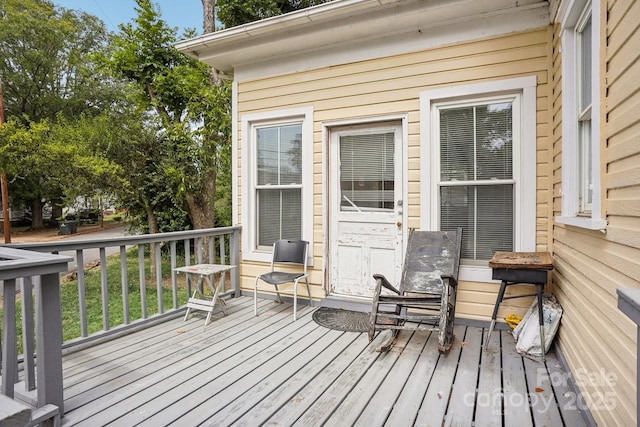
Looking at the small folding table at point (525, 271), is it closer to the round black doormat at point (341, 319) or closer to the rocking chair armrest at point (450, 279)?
the rocking chair armrest at point (450, 279)

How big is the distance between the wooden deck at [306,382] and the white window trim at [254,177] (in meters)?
1.28

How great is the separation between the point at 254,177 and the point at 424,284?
2424 millimetres

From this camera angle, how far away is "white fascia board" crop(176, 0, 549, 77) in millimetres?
3092

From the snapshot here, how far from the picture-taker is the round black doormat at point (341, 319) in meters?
3.29

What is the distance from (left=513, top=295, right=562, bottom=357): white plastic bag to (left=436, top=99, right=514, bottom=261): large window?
0.62 meters

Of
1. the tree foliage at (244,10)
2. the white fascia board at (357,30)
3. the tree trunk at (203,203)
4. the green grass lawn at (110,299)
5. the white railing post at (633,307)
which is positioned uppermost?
the tree foliage at (244,10)

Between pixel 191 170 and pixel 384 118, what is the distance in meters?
4.16

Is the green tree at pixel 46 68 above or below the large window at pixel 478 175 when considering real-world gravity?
above

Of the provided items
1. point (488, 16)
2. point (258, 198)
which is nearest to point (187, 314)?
point (258, 198)

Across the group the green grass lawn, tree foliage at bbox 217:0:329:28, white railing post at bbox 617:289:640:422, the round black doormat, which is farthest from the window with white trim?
tree foliage at bbox 217:0:329:28

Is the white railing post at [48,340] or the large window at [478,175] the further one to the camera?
the large window at [478,175]

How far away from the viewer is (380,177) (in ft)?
12.3

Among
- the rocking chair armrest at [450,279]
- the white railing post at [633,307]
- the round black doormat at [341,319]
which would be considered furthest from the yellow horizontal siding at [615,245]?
the round black doormat at [341,319]

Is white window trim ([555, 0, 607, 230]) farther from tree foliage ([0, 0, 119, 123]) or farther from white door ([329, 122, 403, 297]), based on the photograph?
tree foliage ([0, 0, 119, 123])
